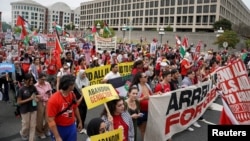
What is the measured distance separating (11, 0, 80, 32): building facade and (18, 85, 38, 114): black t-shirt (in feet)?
575

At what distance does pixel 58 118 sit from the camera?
14.5ft

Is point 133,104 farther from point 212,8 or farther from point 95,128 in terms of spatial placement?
point 212,8

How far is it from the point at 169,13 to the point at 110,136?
90242 mm

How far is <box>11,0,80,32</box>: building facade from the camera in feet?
580

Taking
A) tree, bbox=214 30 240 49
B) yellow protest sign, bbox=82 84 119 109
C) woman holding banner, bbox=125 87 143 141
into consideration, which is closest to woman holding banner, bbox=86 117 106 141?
yellow protest sign, bbox=82 84 119 109

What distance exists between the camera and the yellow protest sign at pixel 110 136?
3370 millimetres

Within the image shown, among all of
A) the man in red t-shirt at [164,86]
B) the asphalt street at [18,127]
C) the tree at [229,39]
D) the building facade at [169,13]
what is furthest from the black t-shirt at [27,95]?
the building facade at [169,13]

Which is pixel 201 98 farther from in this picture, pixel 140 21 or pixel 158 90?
pixel 140 21

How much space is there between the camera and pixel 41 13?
181 metres

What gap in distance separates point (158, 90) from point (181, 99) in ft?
2.22


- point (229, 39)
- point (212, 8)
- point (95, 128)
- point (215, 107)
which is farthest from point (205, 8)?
point (95, 128)

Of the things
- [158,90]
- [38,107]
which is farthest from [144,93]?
[38,107]

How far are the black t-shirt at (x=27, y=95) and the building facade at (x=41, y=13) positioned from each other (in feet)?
575

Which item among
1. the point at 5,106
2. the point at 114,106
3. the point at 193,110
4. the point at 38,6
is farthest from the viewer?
Result: the point at 38,6
